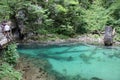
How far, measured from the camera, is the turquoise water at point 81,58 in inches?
427

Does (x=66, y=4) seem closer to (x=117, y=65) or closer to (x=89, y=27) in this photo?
(x=89, y=27)

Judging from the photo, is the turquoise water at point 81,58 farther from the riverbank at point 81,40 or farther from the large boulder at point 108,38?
the riverbank at point 81,40

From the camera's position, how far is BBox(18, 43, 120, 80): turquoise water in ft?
35.6

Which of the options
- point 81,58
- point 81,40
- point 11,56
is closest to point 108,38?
point 81,40

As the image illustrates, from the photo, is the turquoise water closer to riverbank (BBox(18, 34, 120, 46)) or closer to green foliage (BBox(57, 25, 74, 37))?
riverbank (BBox(18, 34, 120, 46))

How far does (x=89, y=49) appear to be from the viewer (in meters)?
15.3

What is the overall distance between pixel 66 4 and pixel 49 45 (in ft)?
12.5

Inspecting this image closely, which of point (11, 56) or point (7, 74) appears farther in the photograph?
point (11, 56)

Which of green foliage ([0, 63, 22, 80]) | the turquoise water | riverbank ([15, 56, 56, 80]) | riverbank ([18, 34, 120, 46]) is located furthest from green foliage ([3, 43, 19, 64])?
riverbank ([18, 34, 120, 46])

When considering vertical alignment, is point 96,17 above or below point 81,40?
above

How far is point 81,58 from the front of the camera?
13.4 metres

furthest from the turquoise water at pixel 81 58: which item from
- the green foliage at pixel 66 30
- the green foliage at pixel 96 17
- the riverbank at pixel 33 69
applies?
the green foliage at pixel 96 17

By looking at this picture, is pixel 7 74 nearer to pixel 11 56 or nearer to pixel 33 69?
pixel 11 56

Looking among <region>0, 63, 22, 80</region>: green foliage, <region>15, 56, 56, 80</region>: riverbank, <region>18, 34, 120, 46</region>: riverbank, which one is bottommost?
<region>18, 34, 120, 46</region>: riverbank
